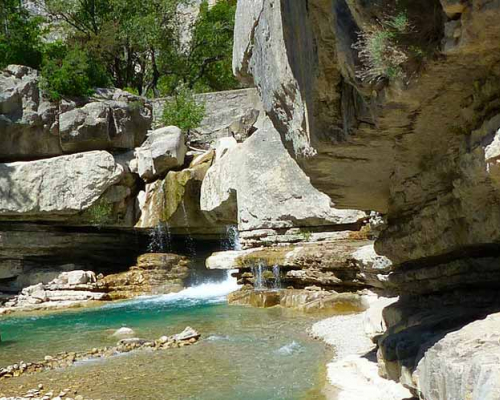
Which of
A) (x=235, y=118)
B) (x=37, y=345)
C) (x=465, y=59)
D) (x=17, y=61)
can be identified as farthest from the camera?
(x=235, y=118)

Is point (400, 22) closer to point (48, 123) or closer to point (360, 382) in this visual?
point (360, 382)

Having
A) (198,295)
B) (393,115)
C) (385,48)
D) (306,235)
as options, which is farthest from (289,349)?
(198,295)

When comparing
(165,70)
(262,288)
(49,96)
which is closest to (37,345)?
(262,288)

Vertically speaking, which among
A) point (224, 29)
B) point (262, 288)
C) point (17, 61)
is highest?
point (224, 29)

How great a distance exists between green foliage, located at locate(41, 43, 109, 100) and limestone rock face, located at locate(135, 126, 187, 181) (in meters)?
4.09

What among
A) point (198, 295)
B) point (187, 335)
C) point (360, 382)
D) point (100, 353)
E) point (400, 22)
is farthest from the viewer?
point (198, 295)

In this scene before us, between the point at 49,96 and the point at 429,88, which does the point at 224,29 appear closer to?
the point at 49,96

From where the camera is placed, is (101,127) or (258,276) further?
(101,127)

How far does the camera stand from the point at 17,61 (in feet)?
85.1

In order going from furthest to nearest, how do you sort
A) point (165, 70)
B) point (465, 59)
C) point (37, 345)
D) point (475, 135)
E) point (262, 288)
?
1. point (165, 70)
2. point (262, 288)
3. point (37, 345)
4. point (475, 135)
5. point (465, 59)

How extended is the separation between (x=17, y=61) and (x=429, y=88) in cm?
2557

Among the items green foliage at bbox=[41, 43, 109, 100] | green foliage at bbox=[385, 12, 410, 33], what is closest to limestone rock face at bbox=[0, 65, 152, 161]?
green foliage at bbox=[41, 43, 109, 100]

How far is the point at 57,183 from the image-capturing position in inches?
846

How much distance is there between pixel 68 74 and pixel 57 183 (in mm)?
4989
